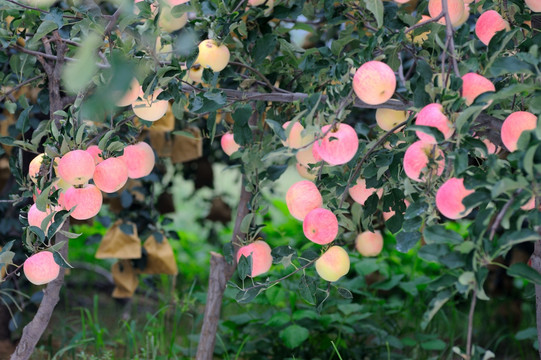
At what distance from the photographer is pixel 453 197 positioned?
0.79 metres

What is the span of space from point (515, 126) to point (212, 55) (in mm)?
547

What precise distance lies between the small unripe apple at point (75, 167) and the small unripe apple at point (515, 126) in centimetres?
65

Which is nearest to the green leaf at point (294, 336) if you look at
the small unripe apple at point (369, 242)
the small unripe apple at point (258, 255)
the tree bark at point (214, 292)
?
the tree bark at point (214, 292)

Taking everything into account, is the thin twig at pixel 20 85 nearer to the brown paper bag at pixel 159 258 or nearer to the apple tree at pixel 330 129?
the apple tree at pixel 330 129

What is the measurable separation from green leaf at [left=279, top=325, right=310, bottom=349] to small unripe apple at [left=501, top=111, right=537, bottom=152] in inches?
37.8

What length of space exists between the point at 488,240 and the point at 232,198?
7.65 ft

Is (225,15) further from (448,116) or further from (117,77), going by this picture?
(117,77)

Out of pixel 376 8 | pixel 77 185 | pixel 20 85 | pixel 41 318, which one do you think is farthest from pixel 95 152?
pixel 376 8

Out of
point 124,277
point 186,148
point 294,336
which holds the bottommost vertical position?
point 124,277

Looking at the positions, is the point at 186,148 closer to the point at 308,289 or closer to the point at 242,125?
the point at 242,125

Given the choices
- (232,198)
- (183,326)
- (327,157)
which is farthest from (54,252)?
(232,198)

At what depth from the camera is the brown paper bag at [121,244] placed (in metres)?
1.93

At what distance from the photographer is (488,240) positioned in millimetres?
752

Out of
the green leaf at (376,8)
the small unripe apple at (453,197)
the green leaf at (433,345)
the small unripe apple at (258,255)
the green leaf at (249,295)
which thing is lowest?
the green leaf at (433,345)
